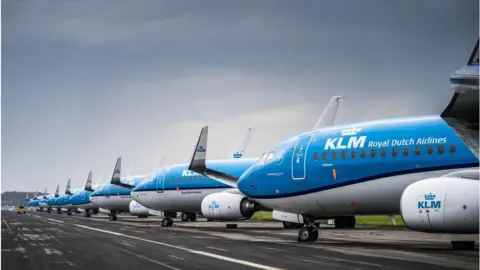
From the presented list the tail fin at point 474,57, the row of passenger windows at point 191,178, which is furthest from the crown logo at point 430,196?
the row of passenger windows at point 191,178

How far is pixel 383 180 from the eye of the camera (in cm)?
2383

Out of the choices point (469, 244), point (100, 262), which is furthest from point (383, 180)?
point (100, 262)

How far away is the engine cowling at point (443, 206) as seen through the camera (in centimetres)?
1789

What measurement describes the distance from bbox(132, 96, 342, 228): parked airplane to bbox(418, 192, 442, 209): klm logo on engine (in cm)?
2552

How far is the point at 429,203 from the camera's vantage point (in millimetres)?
18828

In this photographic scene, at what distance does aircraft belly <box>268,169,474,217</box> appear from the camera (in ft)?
76.5

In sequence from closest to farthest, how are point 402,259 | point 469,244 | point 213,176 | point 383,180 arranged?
point 402,259, point 469,244, point 383,180, point 213,176

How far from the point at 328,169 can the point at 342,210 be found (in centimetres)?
172

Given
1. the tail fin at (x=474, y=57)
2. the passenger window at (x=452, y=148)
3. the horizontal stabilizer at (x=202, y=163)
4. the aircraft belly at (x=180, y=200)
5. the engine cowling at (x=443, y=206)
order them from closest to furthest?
the tail fin at (x=474, y=57), the engine cowling at (x=443, y=206), the passenger window at (x=452, y=148), the horizontal stabilizer at (x=202, y=163), the aircraft belly at (x=180, y=200)

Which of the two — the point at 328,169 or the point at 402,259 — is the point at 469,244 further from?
the point at 328,169

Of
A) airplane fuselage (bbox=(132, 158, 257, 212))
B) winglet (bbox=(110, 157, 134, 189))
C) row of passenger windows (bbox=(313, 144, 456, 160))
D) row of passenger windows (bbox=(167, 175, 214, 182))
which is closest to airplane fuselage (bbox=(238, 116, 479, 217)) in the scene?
row of passenger windows (bbox=(313, 144, 456, 160))

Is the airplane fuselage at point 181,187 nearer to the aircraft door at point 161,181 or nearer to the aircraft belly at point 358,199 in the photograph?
the aircraft door at point 161,181

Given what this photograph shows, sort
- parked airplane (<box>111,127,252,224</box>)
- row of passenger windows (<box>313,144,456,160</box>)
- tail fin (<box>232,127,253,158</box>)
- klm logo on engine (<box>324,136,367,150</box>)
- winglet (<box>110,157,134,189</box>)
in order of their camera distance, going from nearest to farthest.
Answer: row of passenger windows (<box>313,144,456,160</box>) < klm logo on engine (<box>324,136,367,150</box>) < parked airplane (<box>111,127,252,224</box>) < tail fin (<box>232,127,253,158</box>) < winglet (<box>110,157,134,189</box>)

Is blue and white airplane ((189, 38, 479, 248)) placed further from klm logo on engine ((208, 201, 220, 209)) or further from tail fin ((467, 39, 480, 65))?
klm logo on engine ((208, 201, 220, 209))
